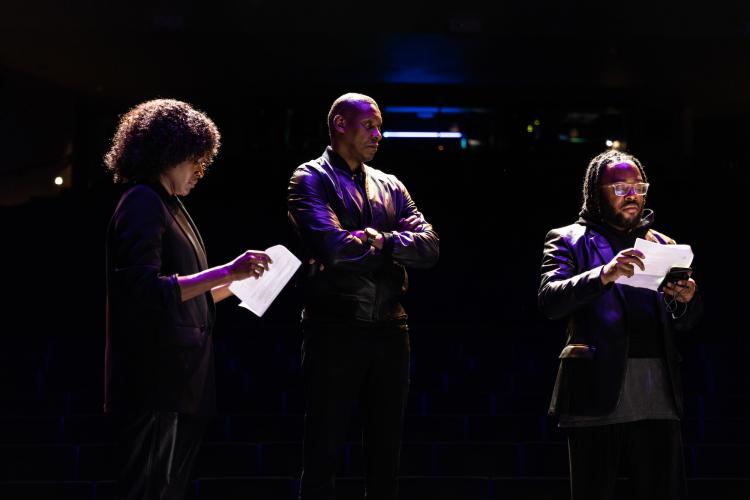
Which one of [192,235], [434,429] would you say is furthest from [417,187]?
[192,235]

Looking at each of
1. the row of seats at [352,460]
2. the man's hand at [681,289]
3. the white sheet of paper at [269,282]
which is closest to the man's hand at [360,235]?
the white sheet of paper at [269,282]

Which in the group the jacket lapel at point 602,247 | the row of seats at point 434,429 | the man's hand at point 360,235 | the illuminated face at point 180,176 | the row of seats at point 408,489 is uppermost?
the illuminated face at point 180,176

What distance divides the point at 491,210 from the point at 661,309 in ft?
18.7

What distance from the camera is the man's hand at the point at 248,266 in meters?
1.58

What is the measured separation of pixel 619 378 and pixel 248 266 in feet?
2.83

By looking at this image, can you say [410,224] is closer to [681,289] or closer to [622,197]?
[622,197]

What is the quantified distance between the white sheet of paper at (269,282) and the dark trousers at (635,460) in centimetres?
75

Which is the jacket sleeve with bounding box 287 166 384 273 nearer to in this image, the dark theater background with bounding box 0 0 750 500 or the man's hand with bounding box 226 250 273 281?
the dark theater background with bounding box 0 0 750 500

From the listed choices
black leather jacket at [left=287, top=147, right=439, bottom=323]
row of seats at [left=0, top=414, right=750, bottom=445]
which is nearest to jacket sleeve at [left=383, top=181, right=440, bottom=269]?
black leather jacket at [left=287, top=147, right=439, bottom=323]

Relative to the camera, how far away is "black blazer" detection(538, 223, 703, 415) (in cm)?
181

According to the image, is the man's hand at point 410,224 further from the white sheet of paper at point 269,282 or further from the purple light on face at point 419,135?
the purple light on face at point 419,135

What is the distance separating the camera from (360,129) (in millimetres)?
2143

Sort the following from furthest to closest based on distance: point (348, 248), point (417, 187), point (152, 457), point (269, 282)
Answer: point (417, 187), point (348, 248), point (269, 282), point (152, 457)

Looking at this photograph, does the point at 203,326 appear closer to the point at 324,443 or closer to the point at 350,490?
the point at 324,443
